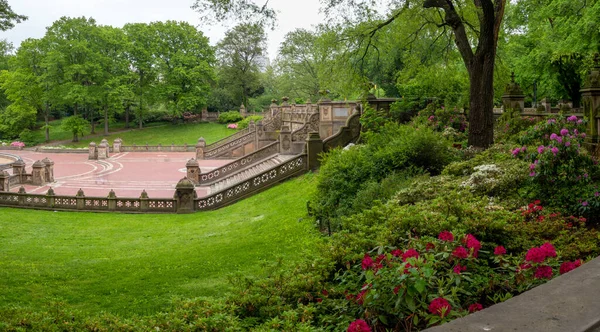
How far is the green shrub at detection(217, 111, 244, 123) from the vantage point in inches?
2573

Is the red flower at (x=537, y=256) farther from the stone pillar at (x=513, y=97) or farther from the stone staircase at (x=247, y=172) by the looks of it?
the stone staircase at (x=247, y=172)

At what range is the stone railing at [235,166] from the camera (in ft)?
94.5

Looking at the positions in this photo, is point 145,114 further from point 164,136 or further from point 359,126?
point 359,126

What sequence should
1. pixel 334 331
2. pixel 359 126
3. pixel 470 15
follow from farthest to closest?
pixel 359 126, pixel 470 15, pixel 334 331

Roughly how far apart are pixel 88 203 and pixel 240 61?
52.4 metres

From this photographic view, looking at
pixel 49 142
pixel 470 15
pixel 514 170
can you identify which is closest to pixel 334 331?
pixel 514 170

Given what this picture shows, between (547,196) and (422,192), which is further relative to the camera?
(422,192)

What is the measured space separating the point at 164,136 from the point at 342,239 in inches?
2227

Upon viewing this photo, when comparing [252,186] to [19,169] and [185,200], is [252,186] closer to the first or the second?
[185,200]

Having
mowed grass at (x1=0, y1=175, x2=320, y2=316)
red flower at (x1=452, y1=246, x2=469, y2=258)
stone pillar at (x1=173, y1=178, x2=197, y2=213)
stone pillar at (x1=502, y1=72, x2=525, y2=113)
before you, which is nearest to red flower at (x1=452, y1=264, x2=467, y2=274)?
red flower at (x1=452, y1=246, x2=469, y2=258)

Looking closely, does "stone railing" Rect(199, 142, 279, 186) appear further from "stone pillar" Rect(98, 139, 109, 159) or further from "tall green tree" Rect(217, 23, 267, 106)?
"tall green tree" Rect(217, 23, 267, 106)

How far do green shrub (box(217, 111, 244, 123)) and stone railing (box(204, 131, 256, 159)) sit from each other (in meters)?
22.0

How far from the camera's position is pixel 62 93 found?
191 ft

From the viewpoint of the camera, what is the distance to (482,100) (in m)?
13.4
